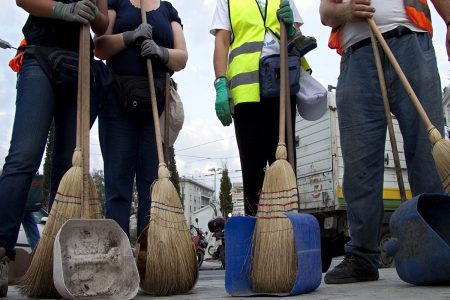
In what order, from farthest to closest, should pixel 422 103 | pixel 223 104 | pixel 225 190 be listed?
1. pixel 225 190
2. pixel 223 104
3. pixel 422 103

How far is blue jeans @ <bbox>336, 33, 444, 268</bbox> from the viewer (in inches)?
102

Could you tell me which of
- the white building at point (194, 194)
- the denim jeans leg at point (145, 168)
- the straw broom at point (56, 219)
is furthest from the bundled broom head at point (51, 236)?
the white building at point (194, 194)

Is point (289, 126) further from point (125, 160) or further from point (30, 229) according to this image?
point (30, 229)

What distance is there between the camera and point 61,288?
1988 mm

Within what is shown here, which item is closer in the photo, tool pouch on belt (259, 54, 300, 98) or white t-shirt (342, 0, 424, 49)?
white t-shirt (342, 0, 424, 49)

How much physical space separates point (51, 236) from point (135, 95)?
944mm

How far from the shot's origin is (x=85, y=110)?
2488 millimetres

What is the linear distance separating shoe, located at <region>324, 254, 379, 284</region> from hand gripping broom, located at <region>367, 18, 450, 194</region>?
24.6 inches

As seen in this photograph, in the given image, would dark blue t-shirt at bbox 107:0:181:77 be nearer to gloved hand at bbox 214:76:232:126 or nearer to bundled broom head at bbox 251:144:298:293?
gloved hand at bbox 214:76:232:126

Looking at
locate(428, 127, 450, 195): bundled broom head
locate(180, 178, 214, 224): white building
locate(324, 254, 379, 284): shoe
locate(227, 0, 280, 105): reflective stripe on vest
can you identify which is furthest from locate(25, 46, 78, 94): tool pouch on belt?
locate(180, 178, 214, 224): white building

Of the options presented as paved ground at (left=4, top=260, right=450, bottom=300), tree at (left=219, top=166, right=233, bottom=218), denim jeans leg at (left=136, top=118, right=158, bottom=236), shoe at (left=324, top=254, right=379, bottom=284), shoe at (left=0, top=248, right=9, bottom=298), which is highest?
tree at (left=219, top=166, right=233, bottom=218)

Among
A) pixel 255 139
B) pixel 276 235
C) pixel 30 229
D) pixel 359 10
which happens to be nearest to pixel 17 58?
pixel 255 139

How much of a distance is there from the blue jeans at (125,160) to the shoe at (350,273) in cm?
103

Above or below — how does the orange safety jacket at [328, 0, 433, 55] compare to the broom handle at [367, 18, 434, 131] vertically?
above
